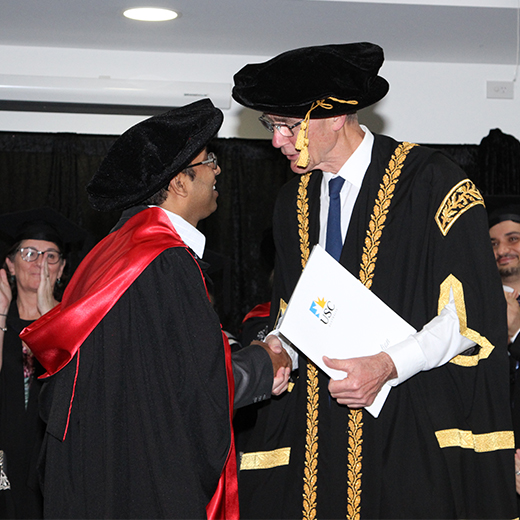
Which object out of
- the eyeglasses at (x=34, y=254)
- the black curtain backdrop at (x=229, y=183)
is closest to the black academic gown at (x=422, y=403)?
the eyeglasses at (x=34, y=254)

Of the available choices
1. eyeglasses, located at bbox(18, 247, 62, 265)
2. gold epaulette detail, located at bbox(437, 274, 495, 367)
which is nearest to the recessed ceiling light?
eyeglasses, located at bbox(18, 247, 62, 265)

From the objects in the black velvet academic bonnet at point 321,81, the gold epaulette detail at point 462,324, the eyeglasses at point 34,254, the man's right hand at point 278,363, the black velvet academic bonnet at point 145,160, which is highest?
Answer: the black velvet academic bonnet at point 321,81

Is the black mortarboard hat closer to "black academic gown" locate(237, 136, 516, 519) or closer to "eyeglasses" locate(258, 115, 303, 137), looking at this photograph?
"eyeglasses" locate(258, 115, 303, 137)

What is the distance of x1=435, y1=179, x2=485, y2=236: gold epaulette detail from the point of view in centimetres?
240

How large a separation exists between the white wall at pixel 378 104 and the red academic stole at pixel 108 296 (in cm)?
326

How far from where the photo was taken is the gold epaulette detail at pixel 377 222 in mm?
2502

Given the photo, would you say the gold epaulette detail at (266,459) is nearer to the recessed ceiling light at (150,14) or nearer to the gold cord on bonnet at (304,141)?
the gold cord on bonnet at (304,141)

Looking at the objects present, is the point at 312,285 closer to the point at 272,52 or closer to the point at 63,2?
the point at 63,2

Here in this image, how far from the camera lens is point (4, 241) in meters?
5.54

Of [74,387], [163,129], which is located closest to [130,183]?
[163,129]

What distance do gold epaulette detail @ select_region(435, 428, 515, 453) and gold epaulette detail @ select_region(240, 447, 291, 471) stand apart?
60cm

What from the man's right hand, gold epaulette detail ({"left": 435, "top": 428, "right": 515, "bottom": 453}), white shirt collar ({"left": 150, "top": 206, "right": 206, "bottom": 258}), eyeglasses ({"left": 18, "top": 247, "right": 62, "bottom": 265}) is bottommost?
gold epaulette detail ({"left": 435, "top": 428, "right": 515, "bottom": 453})

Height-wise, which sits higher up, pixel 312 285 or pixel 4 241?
pixel 4 241

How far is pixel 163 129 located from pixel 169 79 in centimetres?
321
